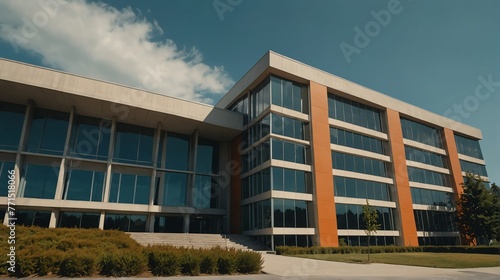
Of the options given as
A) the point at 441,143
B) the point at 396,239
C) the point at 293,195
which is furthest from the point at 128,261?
the point at 441,143

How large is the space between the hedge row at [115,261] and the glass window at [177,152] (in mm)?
19690

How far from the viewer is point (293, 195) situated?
27.6 metres

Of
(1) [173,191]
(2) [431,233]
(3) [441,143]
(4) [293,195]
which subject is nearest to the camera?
(4) [293,195]

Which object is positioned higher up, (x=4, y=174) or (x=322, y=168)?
(x=322, y=168)

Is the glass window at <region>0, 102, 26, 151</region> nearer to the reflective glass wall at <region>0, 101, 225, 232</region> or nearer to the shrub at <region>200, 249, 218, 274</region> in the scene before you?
the reflective glass wall at <region>0, 101, 225, 232</region>

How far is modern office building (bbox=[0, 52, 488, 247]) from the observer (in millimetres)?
27422

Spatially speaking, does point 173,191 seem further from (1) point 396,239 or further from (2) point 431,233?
(2) point 431,233

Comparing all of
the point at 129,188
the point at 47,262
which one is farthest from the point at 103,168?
the point at 47,262

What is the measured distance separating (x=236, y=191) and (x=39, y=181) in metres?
19.5

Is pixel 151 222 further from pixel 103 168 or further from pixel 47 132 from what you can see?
pixel 47 132

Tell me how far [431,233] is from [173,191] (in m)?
31.9

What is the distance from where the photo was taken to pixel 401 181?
35750 mm

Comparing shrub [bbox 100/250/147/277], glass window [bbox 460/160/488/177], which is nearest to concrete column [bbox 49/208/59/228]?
shrub [bbox 100/250/147/277]

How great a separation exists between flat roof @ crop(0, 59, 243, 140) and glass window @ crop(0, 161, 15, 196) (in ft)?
19.7
